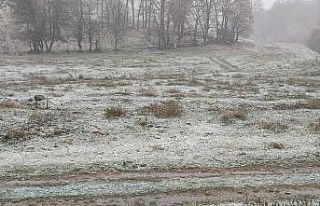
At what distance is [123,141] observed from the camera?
2538cm

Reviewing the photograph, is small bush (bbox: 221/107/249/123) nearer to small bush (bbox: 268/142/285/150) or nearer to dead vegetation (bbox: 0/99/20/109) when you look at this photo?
small bush (bbox: 268/142/285/150)

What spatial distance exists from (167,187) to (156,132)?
28.7ft

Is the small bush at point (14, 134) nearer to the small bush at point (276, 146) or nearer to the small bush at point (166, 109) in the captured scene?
the small bush at point (166, 109)

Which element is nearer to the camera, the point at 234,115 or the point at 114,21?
the point at 234,115

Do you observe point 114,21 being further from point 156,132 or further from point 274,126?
point 156,132

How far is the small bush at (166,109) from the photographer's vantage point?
102 ft

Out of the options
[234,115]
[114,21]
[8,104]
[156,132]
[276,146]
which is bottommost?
[276,146]

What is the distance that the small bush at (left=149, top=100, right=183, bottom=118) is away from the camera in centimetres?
3097

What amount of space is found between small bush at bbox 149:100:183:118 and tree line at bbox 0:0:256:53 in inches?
1920

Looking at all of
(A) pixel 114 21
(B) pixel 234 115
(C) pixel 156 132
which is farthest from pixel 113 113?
(A) pixel 114 21

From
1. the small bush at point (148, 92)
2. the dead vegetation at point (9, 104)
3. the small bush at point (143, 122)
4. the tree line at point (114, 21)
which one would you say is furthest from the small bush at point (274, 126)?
Result: the tree line at point (114, 21)

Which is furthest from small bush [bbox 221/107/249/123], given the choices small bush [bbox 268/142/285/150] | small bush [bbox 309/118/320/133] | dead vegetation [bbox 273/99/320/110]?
small bush [bbox 268/142/285/150]

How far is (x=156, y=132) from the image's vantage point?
88.9ft

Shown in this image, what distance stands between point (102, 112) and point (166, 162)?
10.8 meters
